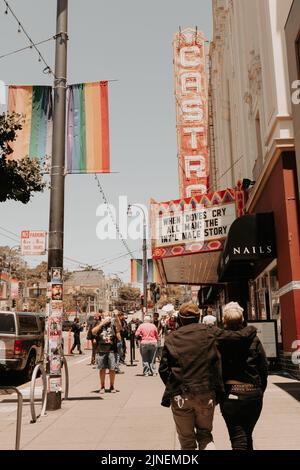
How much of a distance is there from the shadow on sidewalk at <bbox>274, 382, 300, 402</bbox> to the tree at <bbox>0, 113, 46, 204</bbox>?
691 cm

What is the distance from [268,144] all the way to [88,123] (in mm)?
5969

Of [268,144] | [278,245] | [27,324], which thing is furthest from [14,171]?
[268,144]

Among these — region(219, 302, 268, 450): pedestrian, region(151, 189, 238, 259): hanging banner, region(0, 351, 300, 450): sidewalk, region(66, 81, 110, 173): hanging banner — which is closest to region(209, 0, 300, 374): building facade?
region(151, 189, 238, 259): hanging banner

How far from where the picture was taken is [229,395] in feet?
16.7

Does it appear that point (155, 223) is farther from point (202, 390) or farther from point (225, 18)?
point (202, 390)

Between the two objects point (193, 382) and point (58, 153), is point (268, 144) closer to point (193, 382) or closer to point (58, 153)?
point (58, 153)

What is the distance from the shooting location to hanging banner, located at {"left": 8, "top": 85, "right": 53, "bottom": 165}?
36.7ft

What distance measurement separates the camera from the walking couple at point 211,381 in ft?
16.4

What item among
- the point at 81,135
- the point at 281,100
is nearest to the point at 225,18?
the point at 281,100

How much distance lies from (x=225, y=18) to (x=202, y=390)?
82.7 ft

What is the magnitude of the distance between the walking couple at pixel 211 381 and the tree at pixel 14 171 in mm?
6515

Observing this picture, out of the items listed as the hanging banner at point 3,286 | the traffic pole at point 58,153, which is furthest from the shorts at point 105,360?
the hanging banner at point 3,286

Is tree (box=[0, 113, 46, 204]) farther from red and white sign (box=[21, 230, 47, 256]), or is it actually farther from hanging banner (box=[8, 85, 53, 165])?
red and white sign (box=[21, 230, 47, 256])

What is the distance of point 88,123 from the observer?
37.6ft
